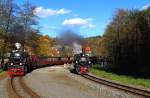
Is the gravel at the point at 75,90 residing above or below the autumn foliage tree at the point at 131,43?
below

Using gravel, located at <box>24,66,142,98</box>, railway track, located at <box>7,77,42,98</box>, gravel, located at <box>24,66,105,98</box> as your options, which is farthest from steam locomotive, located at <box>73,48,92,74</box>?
railway track, located at <box>7,77,42,98</box>

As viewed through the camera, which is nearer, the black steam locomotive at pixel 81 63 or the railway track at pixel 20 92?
the railway track at pixel 20 92

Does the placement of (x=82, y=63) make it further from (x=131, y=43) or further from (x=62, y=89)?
(x=131, y=43)

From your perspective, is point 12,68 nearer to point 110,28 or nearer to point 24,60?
point 24,60

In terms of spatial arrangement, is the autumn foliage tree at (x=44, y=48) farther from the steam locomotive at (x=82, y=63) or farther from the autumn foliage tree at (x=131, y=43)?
the steam locomotive at (x=82, y=63)

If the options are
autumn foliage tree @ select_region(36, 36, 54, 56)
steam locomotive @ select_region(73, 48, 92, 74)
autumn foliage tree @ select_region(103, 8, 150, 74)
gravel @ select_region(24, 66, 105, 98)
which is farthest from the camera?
autumn foliage tree @ select_region(36, 36, 54, 56)

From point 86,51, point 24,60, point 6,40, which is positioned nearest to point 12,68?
point 24,60

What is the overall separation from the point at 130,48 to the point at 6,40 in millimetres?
26630

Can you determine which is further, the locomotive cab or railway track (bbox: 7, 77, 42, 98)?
the locomotive cab

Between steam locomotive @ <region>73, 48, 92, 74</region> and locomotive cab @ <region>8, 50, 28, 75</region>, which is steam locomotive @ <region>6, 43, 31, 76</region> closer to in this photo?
A: locomotive cab @ <region>8, 50, 28, 75</region>

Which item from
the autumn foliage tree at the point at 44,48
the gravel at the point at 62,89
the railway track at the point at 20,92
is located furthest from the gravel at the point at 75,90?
the autumn foliage tree at the point at 44,48

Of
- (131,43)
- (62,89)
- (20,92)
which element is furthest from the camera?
(131,43)

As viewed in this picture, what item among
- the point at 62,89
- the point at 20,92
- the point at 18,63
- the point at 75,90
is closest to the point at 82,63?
the point at 18,63

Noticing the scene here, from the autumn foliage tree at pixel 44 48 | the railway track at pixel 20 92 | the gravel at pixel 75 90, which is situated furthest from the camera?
the autumn foliage tree at pixel 44 48
